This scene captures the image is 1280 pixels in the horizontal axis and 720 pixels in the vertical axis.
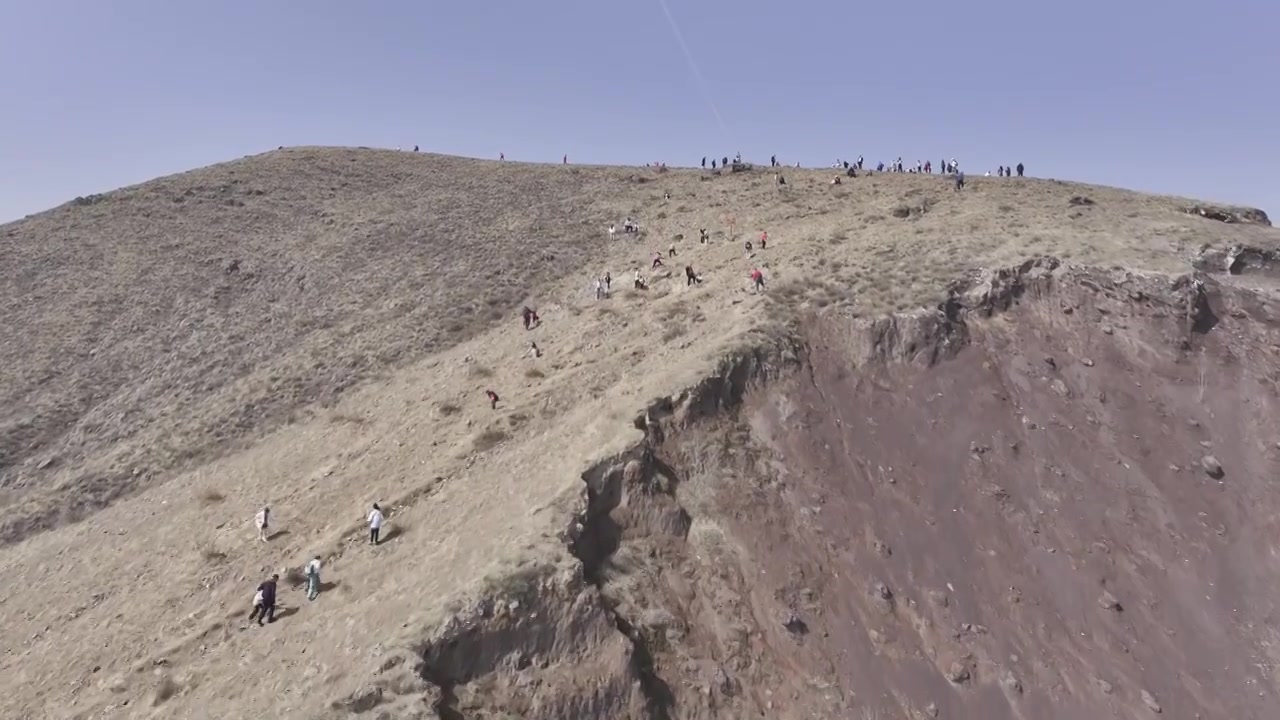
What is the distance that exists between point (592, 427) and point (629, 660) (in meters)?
7.47

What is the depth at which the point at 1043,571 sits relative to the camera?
20.0 meters

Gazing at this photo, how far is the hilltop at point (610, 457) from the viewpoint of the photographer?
1633cm

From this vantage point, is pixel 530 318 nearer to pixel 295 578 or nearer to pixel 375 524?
pixel 375 524

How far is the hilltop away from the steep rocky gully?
105 mm

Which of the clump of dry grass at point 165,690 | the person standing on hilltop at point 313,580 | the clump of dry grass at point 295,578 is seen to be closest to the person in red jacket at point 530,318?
the clump of dry grass at point 295,578

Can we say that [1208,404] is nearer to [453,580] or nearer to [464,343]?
[453,580]

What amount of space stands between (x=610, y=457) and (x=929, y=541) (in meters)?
9.09

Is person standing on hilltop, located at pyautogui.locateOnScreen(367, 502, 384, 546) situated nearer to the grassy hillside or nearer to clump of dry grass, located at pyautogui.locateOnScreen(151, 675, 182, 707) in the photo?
clump of dry grass, located at pyautogui.locateOnScreen(151, 675, 182, 707)

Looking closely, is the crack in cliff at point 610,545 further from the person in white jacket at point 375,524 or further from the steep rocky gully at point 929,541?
the person in white jacket at point 375,524

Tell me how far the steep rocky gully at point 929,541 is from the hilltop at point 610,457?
11cm

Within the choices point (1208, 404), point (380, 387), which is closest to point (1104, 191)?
point (1208, 404)

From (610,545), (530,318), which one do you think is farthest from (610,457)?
(530,318)

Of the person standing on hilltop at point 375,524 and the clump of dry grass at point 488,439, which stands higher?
the clump of dry grass at point 488,439

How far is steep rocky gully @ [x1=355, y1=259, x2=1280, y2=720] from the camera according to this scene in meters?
16.0
